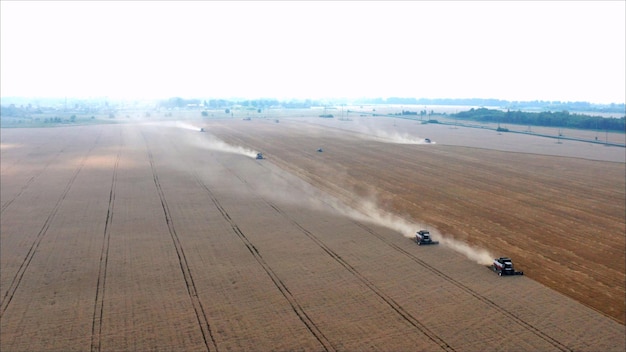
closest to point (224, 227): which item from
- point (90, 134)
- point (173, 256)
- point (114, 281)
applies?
point (173, 256)

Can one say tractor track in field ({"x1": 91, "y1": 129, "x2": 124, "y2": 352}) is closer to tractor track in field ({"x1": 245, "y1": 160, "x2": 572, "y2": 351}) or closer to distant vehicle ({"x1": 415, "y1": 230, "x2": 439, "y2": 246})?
tractor track in field ({"x1": 245, "y1": 160, "x2": 572, "y2": 351})

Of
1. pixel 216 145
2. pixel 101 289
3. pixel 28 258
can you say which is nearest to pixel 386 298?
pixel 101 289

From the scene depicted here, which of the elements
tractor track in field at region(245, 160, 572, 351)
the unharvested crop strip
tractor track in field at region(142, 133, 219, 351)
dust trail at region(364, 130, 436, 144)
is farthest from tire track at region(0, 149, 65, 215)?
dust trail at region(364, 130, 436, 144)

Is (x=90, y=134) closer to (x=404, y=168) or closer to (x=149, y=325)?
(x=404, y=168)

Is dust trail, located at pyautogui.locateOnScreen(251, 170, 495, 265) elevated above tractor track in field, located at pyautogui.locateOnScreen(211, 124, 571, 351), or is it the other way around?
dust trail, located at pyautogui.locateOnScreen(251, 170, 495, 265)

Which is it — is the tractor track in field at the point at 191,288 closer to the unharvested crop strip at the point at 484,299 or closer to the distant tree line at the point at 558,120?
the unharvested crop strip at the point at 484,299

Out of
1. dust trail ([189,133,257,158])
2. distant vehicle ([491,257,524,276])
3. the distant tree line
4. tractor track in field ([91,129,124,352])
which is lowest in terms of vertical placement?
tractor track in field ([91,129,124,352])

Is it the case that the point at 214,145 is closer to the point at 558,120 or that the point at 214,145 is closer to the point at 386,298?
the point at 386,298

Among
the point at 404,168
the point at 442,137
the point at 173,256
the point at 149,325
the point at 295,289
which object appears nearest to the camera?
the point at 149,325
